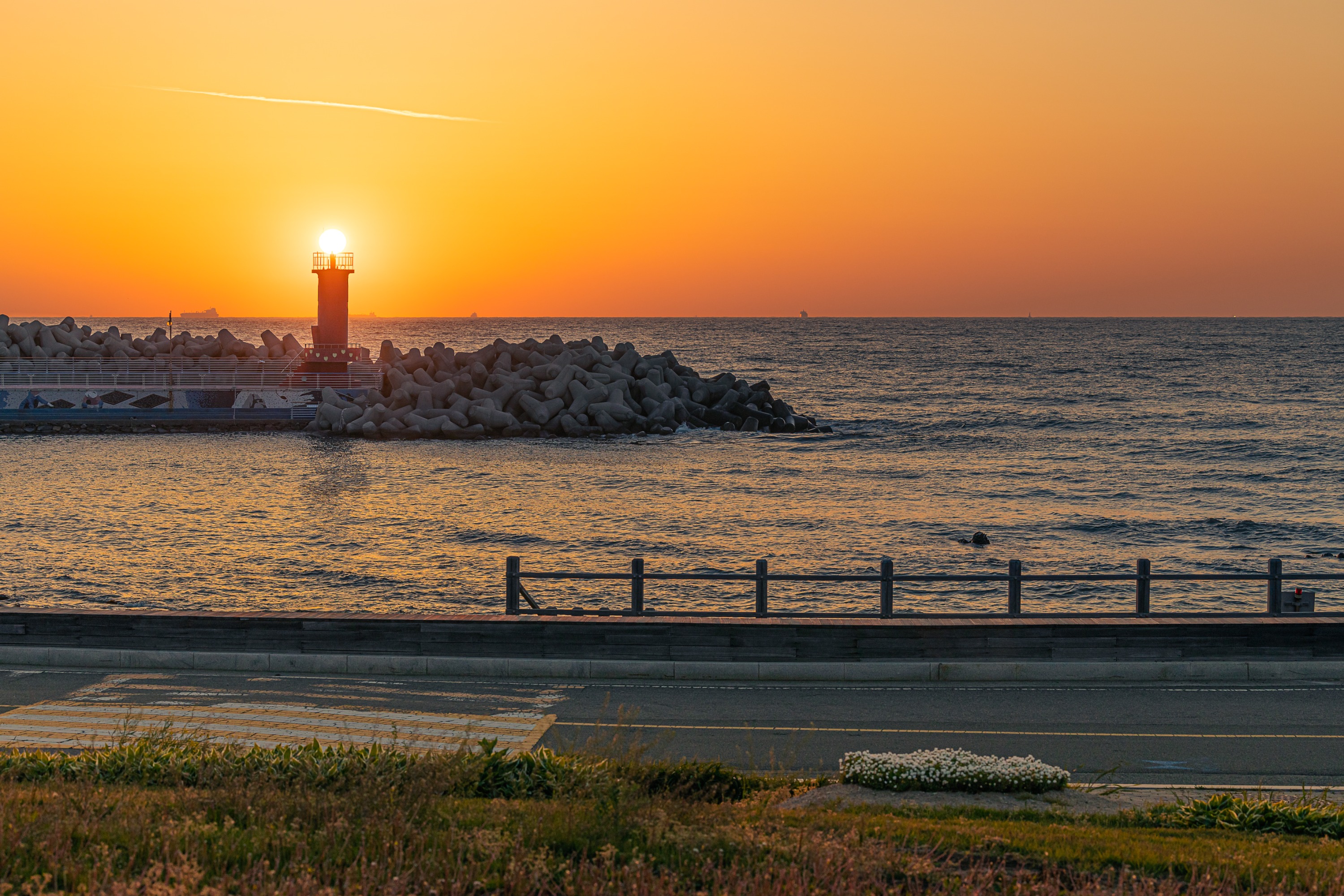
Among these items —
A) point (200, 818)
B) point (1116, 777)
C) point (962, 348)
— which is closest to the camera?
point (200, 818)

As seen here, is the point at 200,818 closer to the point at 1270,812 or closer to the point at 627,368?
the point at 1270,812

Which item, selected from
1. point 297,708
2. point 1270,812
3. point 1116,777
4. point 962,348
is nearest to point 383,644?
point 297,708

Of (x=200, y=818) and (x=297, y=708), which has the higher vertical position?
(x=200, y=818)

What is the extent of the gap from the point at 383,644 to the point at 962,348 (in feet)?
550

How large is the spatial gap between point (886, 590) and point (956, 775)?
5810 millimetres

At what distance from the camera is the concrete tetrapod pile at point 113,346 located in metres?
70.6

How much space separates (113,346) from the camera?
239 feet

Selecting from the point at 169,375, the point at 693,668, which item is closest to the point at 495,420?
the point at 169,375

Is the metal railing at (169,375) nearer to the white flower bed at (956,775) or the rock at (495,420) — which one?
the rock at (495,420)

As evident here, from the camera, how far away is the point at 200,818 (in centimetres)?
672

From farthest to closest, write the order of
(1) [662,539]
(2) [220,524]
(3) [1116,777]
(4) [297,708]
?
(2) [220,524] → (1) [662,539] → (4) [297,708] → (3) [1116,777]

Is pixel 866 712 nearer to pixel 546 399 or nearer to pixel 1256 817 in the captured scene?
pixel 1256 817

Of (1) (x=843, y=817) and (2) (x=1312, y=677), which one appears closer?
(1) (x=843, y=817)

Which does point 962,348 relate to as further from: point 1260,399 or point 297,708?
point 297,708
